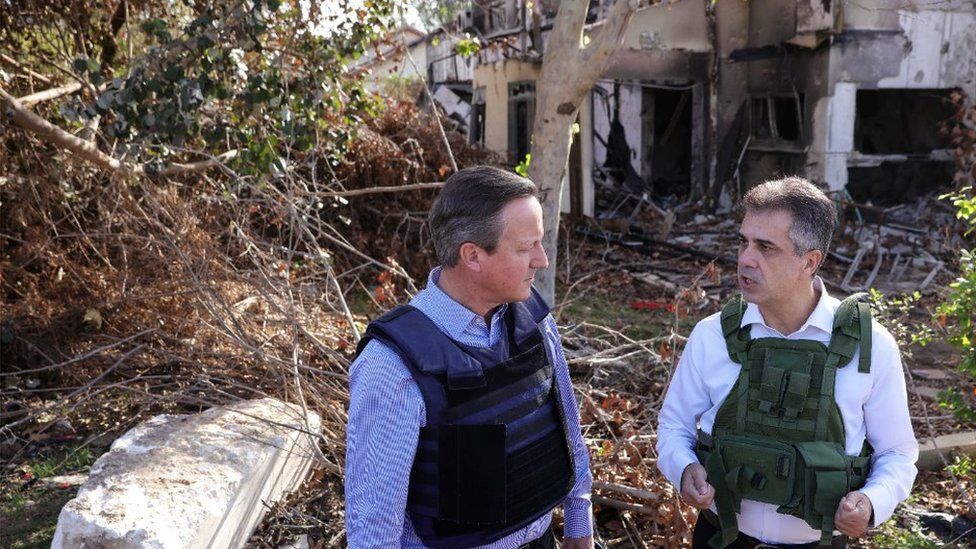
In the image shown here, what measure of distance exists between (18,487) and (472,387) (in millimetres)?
3482

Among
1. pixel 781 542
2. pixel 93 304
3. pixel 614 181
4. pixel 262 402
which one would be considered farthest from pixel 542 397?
pixel 614 181

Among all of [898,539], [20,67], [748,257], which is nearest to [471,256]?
[748,257]

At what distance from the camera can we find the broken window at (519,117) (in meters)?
12.6

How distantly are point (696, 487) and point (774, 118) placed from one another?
1116 cm

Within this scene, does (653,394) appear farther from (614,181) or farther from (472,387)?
(614,181)

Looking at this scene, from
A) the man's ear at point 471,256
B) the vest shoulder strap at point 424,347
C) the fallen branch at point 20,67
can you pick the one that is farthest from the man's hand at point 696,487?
the fallen branch at point 20,67

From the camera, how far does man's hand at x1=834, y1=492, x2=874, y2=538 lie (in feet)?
6.44

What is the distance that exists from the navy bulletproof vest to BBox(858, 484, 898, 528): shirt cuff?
0.77 m

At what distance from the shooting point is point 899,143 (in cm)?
1319

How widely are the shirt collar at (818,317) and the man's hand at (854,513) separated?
0.41 meters

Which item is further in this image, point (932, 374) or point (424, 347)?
point (932, 374)

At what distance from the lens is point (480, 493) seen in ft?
6.06

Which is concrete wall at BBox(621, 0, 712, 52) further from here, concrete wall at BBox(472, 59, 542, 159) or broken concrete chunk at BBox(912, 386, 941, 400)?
broken concrete chunk at BBox(912, 386, 941, 400)

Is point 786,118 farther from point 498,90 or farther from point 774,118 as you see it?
point 498,90
